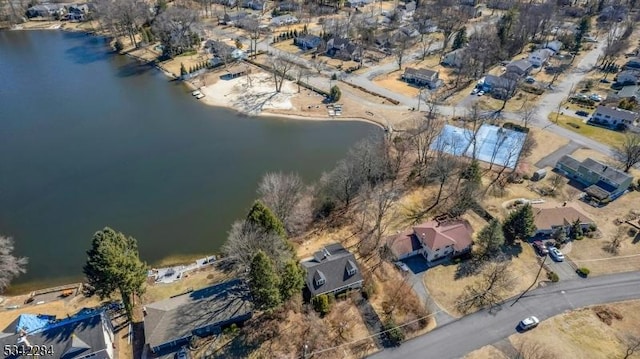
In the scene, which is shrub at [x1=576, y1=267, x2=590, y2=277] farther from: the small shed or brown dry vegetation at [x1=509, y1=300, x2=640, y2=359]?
the small shed

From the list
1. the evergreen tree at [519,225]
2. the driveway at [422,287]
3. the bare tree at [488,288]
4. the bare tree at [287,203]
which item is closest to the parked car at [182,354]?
the bare tree at [287,203]

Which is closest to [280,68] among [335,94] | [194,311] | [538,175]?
[335,94]

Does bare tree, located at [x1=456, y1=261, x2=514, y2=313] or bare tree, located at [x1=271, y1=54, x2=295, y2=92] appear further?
bare tree, located at [x1=271, y1=54, x2=295, y2=92]

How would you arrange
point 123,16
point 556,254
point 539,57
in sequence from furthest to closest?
point 123,16, point 539,57, point 556,254

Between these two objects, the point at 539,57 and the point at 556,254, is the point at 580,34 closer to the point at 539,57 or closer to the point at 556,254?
the point at 539,57

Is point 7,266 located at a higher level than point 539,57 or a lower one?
lower

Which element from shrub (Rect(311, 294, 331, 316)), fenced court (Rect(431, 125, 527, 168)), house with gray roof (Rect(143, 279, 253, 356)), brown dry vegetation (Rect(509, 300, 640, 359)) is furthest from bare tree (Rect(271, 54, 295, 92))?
brown dry vegetation (Rect(509, 300, 640, 359))

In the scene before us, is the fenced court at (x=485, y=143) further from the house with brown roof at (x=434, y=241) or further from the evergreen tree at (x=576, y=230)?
the house with brown roof at (x=434, y=241)
